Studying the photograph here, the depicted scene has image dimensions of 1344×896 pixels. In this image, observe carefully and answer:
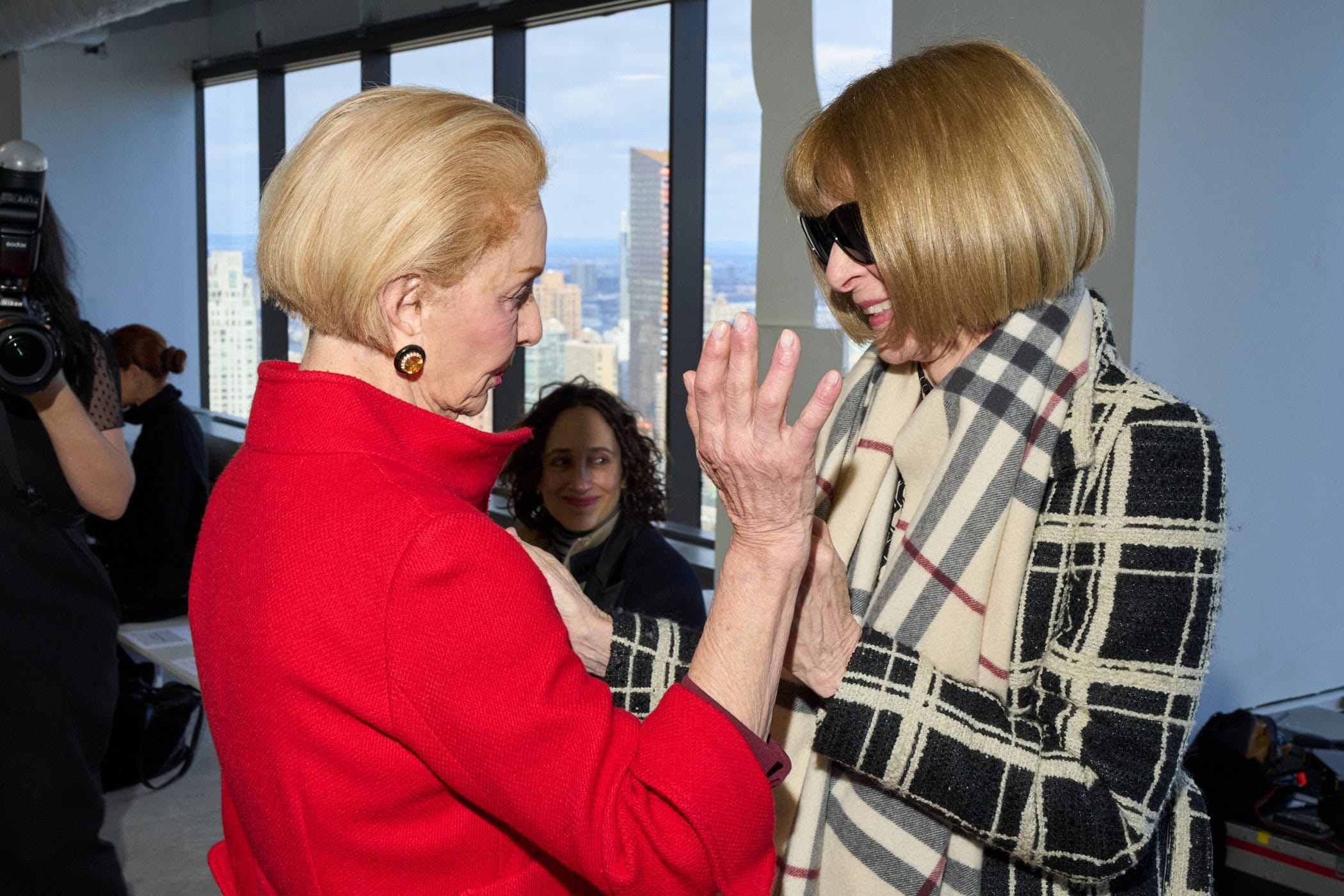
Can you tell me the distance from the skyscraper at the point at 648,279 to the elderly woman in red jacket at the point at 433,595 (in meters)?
4.07

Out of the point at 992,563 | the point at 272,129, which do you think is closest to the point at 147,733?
the point at 992,563

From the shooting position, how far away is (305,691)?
3.03 ft

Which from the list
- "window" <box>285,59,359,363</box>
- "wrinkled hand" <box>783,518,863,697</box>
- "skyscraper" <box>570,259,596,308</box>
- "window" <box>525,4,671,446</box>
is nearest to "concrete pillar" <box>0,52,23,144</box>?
"window" <box>285,59,359,363</box>

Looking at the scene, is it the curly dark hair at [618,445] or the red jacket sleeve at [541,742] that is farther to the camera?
the curly dark hair at [618,445]

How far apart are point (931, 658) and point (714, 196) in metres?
3.85

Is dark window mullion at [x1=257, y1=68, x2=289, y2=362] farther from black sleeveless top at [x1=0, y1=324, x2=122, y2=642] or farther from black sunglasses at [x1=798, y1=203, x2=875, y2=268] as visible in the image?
black sunglasses at [x1=798, y1=203, x2=875, y2=268]

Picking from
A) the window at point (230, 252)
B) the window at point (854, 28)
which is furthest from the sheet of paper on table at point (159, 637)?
the window at point (230, 252)

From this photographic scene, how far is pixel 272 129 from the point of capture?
312 inches

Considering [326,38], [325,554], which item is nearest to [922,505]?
[325,554]

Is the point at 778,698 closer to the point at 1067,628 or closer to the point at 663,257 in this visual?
the point at 1067,628

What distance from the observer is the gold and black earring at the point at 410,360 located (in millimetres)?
1043

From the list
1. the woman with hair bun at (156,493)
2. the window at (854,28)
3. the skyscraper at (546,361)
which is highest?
the window at (854,28)

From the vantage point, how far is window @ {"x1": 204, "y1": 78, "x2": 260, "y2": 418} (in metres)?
8.41

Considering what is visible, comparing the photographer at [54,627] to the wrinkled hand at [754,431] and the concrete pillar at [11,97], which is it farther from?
the concrete pillar at [11,97]
